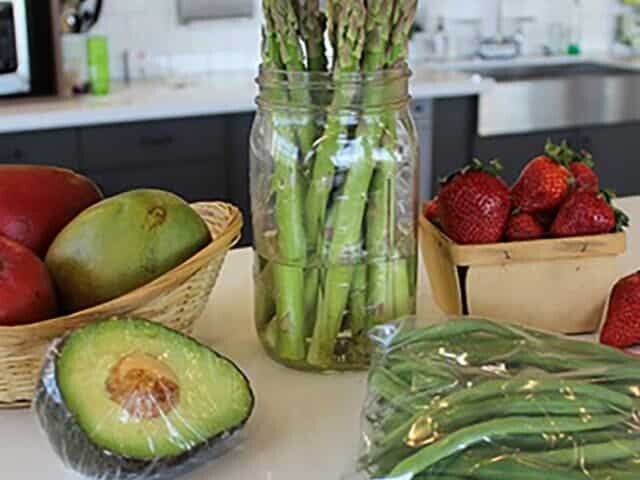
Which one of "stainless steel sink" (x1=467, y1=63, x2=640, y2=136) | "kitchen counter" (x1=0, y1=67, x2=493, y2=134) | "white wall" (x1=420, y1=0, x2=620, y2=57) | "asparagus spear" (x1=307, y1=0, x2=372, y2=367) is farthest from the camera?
"white wall" (x1=420, y1=0, x2=620, y2=57)

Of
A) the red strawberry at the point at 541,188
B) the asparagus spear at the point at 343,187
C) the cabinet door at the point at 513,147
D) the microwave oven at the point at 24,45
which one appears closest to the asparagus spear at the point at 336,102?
the asparagus spear at the point at 343,187

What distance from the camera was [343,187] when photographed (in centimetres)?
96

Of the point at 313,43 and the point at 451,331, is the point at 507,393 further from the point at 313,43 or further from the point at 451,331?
the point at 313,43

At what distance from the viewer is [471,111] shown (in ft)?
10.3

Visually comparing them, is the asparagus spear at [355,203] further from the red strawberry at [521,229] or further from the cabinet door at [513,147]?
the cabinet door at [513,147]

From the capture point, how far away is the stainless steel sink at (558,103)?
3174 millimetres

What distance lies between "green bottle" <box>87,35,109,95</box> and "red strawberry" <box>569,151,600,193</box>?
219 centimetres

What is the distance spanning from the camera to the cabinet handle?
2820 mm

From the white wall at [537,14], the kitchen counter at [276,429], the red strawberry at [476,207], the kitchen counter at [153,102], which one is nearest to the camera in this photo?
the kitchen counter at [276,429]

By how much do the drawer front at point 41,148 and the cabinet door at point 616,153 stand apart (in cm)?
172

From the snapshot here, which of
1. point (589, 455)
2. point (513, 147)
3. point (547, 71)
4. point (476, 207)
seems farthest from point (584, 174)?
point (547, 71)

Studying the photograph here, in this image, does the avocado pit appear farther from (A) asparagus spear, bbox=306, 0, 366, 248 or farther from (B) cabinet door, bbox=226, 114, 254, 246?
(B) cabinet door, bbox=226, 114, 254, 246

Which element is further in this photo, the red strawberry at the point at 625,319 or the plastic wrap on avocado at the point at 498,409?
the red strawberry at the point at 625,319

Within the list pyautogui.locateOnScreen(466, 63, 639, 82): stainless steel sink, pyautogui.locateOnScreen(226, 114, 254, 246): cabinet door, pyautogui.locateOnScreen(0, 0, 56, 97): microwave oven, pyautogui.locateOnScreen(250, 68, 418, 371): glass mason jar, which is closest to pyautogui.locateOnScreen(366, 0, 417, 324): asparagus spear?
pyautogui.locateOnScreen(250, 68, 418, 371): glass mason jar
